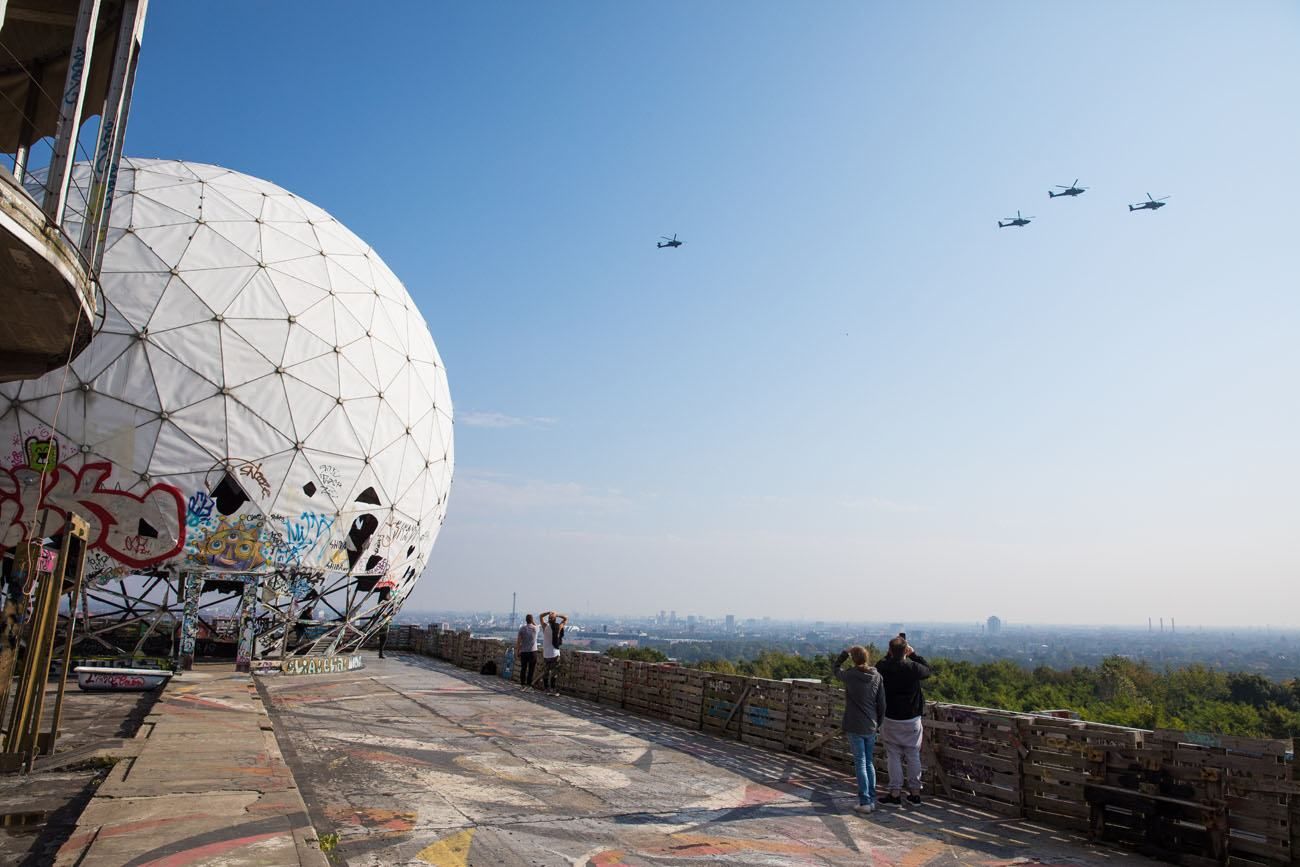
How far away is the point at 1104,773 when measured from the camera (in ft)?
23.8

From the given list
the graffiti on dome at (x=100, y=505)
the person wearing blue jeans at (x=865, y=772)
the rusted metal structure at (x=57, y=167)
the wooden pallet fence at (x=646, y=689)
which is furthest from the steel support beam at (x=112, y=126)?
the wooden pallet fence at (x=646, y=689)

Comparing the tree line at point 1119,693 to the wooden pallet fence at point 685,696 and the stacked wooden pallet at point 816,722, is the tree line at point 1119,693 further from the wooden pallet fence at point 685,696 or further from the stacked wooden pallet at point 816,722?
the stacked wooden pallet at point 816,722

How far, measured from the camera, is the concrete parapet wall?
20.4ft

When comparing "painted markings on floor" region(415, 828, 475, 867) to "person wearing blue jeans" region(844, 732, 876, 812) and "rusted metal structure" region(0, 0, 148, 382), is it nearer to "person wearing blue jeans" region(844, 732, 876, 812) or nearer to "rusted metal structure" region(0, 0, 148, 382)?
"person wearing blue jeans" region(844, 732, 876, 812)

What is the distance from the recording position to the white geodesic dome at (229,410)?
16.0 meters

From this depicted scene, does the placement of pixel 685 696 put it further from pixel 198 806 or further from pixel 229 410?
pixel 229 410

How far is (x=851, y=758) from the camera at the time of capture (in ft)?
32.2

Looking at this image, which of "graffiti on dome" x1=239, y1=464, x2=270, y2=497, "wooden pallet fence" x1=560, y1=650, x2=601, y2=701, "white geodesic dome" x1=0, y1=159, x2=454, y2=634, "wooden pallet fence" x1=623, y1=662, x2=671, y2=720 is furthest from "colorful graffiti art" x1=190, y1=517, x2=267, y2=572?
"wooden pallet fence" x1=623, y1=662, x2=671, y2=720

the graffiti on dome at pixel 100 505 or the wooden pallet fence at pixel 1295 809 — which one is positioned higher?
the graffiti on dome at pixel 100 505

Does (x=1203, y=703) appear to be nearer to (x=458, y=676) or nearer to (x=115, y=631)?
(x=458, y=676)

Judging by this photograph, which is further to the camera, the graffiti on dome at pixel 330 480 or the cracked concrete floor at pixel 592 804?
the graffiti on dome at pixel 330 480

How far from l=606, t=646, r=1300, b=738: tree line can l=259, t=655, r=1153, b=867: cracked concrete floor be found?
13.7m

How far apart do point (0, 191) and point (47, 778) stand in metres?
5.32

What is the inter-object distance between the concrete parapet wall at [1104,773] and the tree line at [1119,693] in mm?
14116
